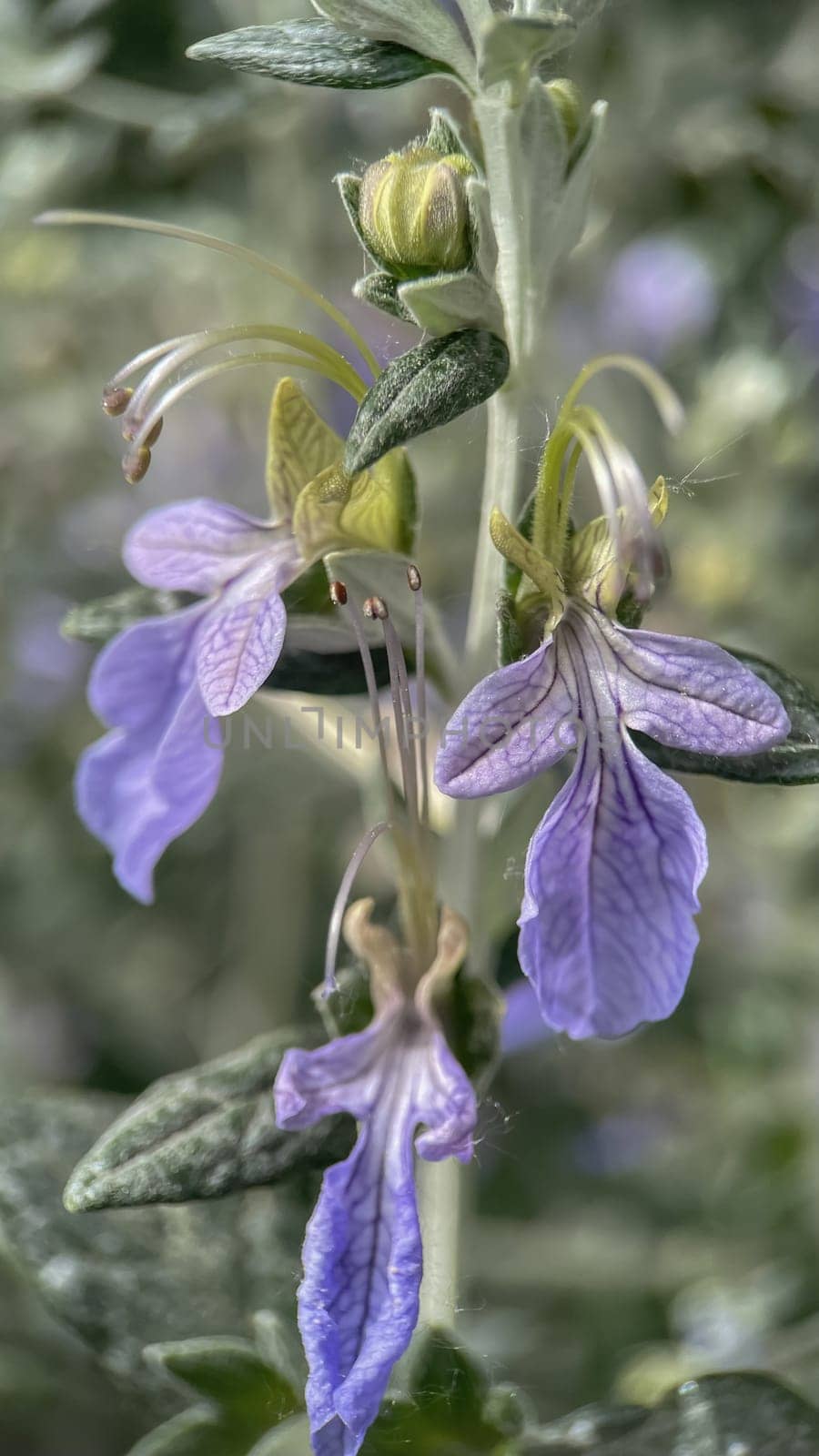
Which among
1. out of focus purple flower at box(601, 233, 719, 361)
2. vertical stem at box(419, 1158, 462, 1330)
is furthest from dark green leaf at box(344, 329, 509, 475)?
out of focus purple flower at box(601, 233, 719, 361)

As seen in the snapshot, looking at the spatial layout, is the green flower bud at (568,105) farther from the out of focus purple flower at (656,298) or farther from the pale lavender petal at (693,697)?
the out of focus purple flower at (656,298)

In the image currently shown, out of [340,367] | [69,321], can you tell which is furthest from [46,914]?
[340,367]

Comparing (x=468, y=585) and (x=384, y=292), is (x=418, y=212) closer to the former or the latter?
(x=384, y=292)

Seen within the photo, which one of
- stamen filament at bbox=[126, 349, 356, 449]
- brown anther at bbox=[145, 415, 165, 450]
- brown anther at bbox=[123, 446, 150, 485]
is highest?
stamen filament at bbox=[126, 349, 356, 449]

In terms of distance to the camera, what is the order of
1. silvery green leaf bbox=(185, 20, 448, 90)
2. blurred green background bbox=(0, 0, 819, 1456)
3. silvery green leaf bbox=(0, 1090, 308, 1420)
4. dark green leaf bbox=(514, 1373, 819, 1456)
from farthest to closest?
blurred green background bbox=(0, 0, 819, 1456) → silvery green leaf bbox=(0, 1090, 308, 1420) → dark green leaf bbox=(514, 1373, 819, 1456) → silvery green leaf bbox=(185, 20, 448, 90)

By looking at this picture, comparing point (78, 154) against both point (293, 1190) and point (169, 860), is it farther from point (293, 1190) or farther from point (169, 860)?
point (293, 1190)

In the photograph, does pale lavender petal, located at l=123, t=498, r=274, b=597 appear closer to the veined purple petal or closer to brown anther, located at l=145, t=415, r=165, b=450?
brown anther, located at l=145, t=415, r=165, b=450
